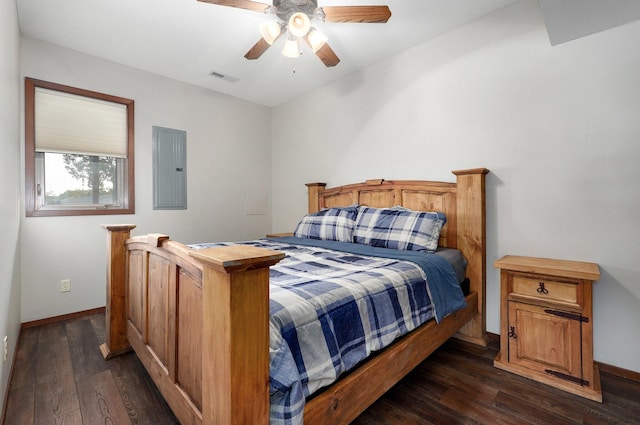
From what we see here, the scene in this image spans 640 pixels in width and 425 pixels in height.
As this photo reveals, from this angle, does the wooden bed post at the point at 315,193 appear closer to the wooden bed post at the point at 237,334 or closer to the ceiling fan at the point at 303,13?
the ceiling fan at the point at 303,13

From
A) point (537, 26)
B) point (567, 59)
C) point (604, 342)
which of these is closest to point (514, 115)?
point (567, 59)

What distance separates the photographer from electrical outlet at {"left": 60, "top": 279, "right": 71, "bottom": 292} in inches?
108

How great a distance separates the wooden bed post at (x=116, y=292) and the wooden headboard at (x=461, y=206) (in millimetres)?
2264

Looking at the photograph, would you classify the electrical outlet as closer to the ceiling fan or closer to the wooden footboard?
the wooden footboard

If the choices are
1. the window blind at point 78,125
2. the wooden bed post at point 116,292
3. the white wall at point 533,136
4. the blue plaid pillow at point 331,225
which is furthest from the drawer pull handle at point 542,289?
the window blind at point 78,125

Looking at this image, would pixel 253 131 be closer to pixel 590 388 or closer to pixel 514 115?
pixel 514 115

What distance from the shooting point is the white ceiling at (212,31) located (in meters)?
2.23

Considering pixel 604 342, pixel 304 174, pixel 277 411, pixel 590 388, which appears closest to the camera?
pixel 277 411

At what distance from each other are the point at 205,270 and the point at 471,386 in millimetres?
1712

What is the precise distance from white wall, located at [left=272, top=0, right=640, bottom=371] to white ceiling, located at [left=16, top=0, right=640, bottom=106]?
220mm

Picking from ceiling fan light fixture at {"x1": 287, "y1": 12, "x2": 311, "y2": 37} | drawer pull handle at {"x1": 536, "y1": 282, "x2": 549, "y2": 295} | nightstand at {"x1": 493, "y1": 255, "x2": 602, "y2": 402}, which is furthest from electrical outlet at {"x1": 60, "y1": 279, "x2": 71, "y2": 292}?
drawer pull handle at {"x1": 536, "y1": 282, "x2": 549, "y2": 295}

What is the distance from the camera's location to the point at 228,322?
82 centimetres

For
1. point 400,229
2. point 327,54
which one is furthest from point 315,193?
point 327,54

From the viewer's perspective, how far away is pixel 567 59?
2006 mm
